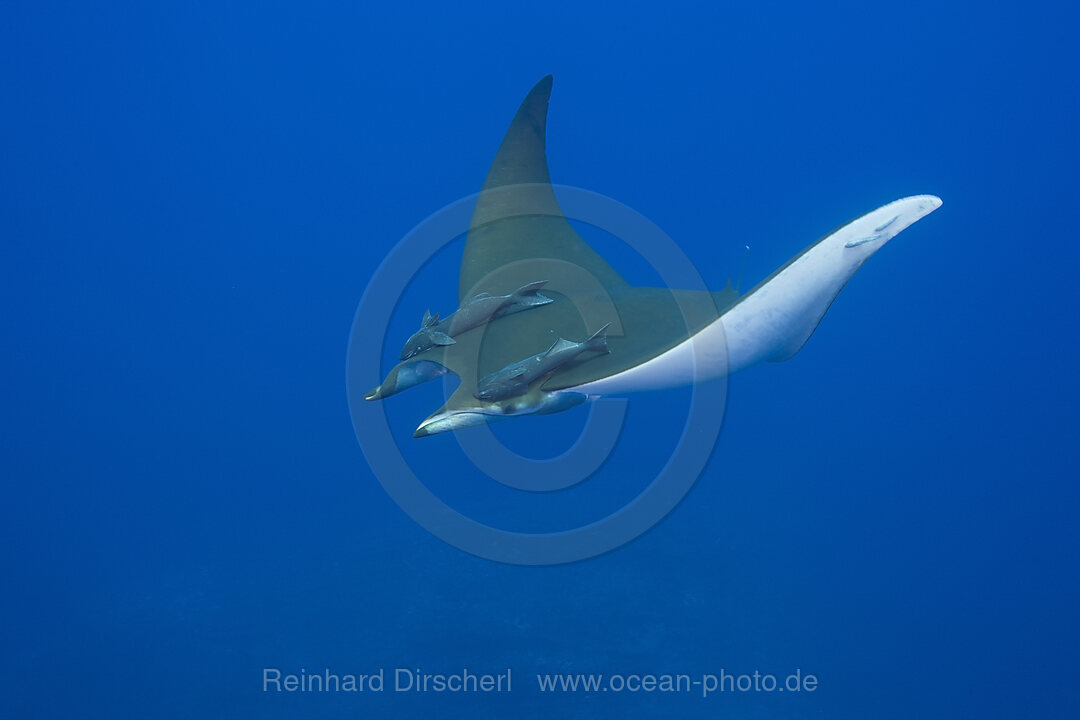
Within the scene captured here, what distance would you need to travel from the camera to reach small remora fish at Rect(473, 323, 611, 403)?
2.98m

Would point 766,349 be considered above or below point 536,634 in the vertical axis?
above

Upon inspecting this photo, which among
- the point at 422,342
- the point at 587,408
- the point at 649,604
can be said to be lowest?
the point at 649,604

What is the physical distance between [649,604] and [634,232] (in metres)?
3.36

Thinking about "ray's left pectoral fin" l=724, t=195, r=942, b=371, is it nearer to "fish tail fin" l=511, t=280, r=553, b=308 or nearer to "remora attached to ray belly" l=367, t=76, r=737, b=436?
"remora attached to ray belly" l=367, t=76, r=737, b=436

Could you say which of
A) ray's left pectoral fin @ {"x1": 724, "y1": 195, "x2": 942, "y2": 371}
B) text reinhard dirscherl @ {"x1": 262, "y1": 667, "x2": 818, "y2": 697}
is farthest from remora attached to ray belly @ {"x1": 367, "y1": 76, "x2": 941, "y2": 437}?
text reinhard dirscherl @ {"x1": 262, "y1": 667, "x2": 818, "y2": 697}

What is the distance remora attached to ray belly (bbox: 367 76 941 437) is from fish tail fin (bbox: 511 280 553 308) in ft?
0.19

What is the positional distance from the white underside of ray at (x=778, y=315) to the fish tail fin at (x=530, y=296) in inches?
35.4

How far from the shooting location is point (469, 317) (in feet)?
11.8

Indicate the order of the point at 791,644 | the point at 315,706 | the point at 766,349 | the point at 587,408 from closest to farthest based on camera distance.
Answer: the point at 766,349 → the point at 315,706 → the point at 791,644 → the point at 587,408

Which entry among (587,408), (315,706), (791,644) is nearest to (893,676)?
(791,644)

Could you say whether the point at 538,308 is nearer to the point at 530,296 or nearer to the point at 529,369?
the point at 530,296

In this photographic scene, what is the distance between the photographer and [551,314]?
375cm

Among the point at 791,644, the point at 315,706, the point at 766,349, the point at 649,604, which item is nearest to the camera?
the point at 766,349

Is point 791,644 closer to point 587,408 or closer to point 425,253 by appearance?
point 587,408
